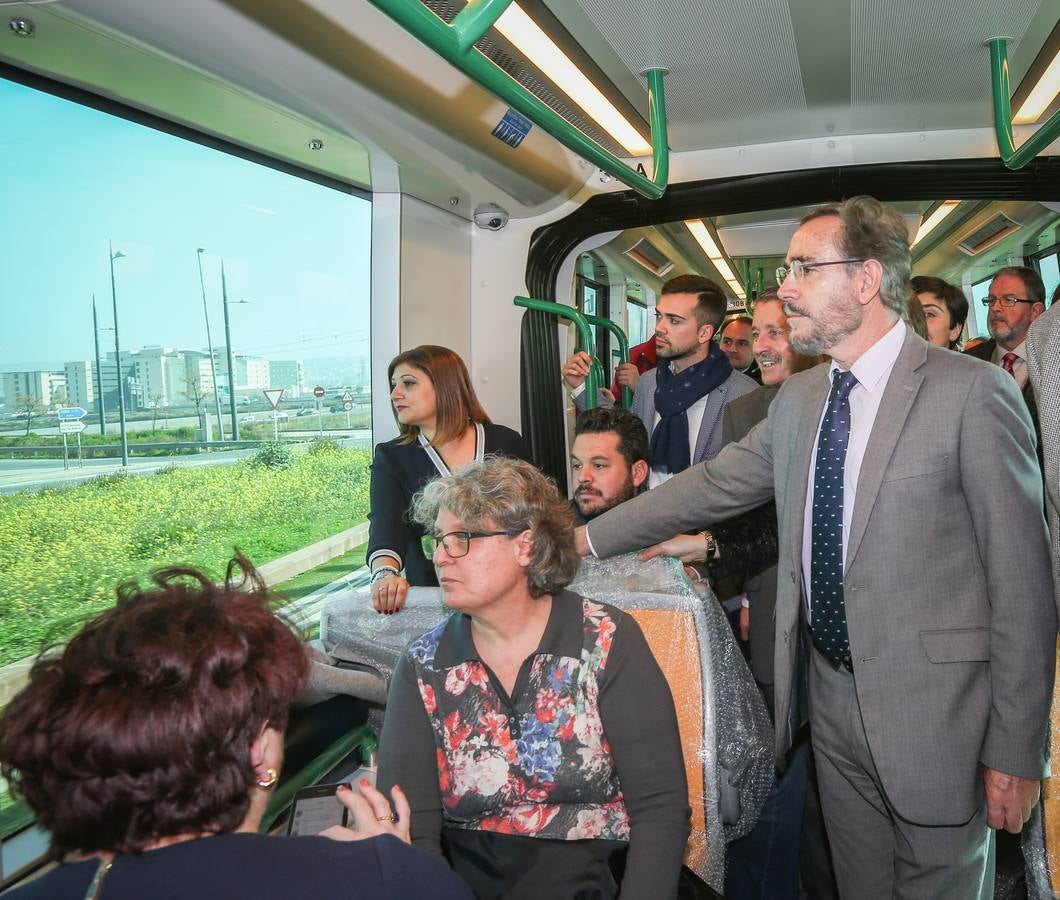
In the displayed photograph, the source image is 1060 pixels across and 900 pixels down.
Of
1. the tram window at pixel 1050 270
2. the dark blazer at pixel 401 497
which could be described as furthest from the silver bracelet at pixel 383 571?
the tram window at pixel 1050 270

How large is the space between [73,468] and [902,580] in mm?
1999

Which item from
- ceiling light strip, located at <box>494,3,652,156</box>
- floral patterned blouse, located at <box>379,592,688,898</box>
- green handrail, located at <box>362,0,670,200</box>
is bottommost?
Result: floral patterned blouse, located at <box>379,592,688,898</box>

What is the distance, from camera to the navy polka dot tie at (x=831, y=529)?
188cm

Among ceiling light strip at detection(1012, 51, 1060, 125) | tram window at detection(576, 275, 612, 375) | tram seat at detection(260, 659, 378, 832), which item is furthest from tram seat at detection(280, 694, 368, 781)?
tram window at detection(576, 275, 612, 375)

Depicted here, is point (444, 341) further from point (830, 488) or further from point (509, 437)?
point (830, 488)

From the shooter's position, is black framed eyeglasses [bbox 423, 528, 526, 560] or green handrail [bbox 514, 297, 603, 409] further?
green handrail [bbox 514, 297, 603, 409]

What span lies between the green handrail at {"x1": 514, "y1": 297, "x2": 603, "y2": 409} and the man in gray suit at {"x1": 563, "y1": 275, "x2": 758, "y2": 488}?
1.86 ft

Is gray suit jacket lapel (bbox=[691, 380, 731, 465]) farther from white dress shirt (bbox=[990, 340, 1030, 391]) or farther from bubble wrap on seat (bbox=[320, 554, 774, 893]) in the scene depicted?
bubble wrap on seat (bbox=[320, 554, 774, 893])

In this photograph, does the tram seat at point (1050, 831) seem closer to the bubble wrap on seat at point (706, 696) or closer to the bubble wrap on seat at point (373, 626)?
the bubble wrap on seat at point (706, 696)

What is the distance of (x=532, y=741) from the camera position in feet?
5.66

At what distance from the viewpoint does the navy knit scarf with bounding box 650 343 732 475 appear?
354 centimetres

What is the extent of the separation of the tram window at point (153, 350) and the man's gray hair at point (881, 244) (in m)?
1.81

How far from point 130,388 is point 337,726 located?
111 cm

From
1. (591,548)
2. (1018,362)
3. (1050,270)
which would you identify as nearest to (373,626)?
(591,548)
